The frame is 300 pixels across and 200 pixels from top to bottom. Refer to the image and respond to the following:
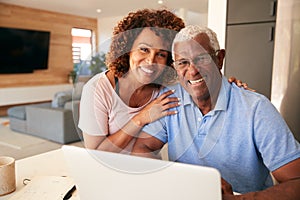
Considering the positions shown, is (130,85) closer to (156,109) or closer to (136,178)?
(156,109)

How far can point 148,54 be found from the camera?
0.60 meters

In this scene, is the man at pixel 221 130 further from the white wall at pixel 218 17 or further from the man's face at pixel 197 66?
the white wall at pixel 218 17

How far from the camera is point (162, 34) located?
0.61 metres

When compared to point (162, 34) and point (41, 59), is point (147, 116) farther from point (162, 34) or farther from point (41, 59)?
point (41, 59)

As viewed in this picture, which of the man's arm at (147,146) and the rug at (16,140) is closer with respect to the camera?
the man's arm at (147,146)

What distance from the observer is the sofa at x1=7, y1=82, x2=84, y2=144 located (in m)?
3.30

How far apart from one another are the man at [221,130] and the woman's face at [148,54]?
0.15 ft

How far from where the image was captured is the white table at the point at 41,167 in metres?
1.05

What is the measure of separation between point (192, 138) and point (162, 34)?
1.00 ft

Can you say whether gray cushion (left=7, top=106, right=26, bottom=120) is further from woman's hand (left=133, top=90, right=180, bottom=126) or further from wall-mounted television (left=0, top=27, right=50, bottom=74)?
woman's hand (left=133, top=90, right=180, bottom=126)

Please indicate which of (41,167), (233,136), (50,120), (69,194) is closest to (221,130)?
(233,136)

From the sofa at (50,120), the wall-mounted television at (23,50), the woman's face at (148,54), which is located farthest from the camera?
the wall-mounted television at (23,50)

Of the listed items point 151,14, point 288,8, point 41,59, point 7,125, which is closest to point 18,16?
point 41,59

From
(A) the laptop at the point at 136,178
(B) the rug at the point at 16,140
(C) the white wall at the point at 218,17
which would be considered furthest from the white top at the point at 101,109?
(B) the rug at the point at 16,140
